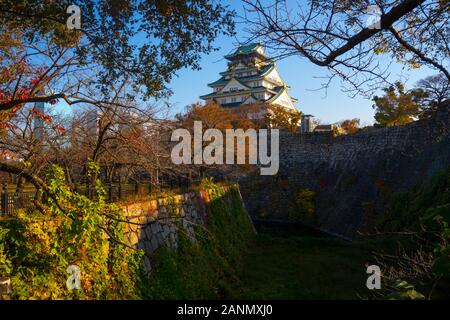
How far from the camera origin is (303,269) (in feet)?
34.0

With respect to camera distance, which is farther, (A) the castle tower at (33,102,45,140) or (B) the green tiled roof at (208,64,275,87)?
(B) the green tiled roof at (208,64,275,87)

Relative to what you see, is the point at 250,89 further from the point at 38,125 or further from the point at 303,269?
the point at 38,125

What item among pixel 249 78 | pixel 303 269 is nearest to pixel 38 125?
pixel 303 269

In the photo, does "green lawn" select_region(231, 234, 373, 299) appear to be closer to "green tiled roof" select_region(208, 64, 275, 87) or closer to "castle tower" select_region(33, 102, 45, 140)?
"castle tower" select_region(33, 102, 45, 140)

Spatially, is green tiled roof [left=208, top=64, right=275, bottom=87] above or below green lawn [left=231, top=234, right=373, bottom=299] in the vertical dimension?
above

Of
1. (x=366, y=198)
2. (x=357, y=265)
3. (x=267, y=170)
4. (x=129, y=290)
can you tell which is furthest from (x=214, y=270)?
(x=267, y=170)

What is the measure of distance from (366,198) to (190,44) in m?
15.8

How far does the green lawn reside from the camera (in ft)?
27.4

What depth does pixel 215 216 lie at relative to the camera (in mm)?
10742

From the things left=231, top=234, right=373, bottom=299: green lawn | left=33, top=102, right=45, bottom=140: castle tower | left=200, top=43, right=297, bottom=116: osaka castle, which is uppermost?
left=200, top=43, right=297, bottom=116: osaka castle

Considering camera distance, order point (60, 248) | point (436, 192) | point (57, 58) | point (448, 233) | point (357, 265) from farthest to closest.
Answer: point (436, 192), point (357, 265), point (57, 58), point (60, 248), point (448, 233)

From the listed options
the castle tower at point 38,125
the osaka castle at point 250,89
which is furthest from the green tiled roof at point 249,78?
the castle tower at point 38,125

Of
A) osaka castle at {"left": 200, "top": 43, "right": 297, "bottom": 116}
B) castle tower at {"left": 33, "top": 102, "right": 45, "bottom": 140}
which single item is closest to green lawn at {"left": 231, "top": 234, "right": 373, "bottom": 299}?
castle tower at {"left": 33, "top": 102, "right": 45, "bottom": 140}

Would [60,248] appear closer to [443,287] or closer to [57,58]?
[57,58]
